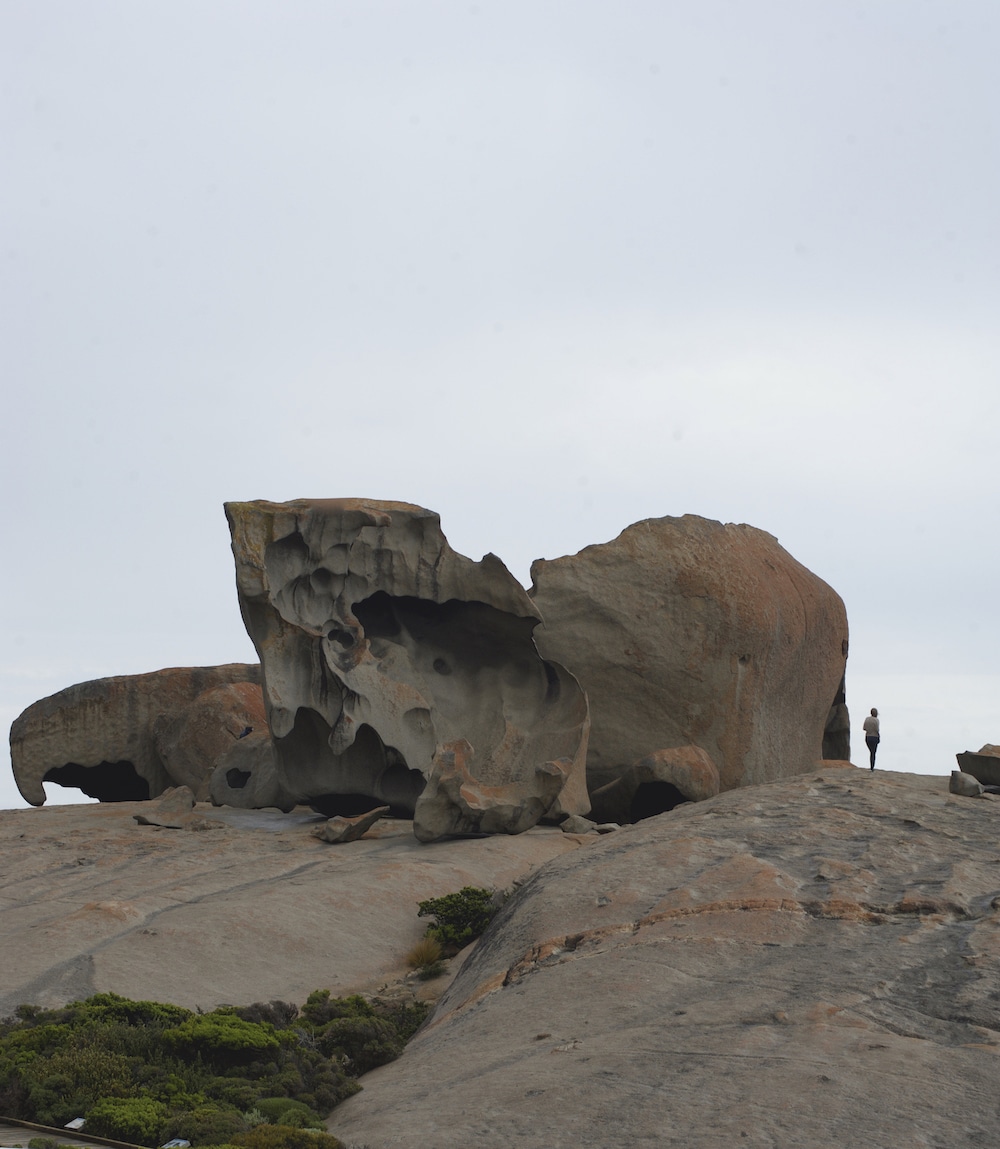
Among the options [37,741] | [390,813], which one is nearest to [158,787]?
[37,741]

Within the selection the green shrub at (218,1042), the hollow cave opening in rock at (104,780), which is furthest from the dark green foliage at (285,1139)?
the hollow cave opening in rock at (104,780)

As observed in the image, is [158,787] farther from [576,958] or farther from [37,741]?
[576,958]

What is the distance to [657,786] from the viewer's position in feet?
57.6

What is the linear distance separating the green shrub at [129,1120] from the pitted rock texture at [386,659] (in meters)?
9.95

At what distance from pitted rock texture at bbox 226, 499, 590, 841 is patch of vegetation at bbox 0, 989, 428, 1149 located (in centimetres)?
818

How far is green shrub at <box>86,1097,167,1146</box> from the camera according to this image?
6344 mm

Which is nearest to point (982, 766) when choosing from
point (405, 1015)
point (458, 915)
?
point (458, 915)

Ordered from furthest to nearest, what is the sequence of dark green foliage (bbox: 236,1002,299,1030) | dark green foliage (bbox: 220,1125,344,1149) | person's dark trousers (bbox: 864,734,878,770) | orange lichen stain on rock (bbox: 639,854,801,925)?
1. person's dark trousers (bbox: 864,734,878,770)
2. dark green foliage (bbox: 236,1002,299,1030)
3. orange lichen stain on rock (bbox: 639,854,801,925)
4. dark green foliage (bbox: 220,1125,344,1149)

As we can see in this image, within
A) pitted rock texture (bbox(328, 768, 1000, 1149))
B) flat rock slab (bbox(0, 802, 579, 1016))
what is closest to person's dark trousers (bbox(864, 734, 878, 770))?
flat rock slab (bbox(0, 802, 579, 1016))

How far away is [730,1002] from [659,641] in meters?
12.6

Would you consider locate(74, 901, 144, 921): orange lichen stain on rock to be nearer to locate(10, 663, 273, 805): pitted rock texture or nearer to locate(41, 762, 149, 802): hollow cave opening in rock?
locate(10, 663, 273, 805): pitted rock texture

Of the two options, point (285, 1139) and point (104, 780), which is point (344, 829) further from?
point (104, 780)

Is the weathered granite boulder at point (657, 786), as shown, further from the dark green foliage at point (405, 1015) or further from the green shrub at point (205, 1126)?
the green shrub at point (205, 1126)

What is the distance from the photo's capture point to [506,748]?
17.3 m
